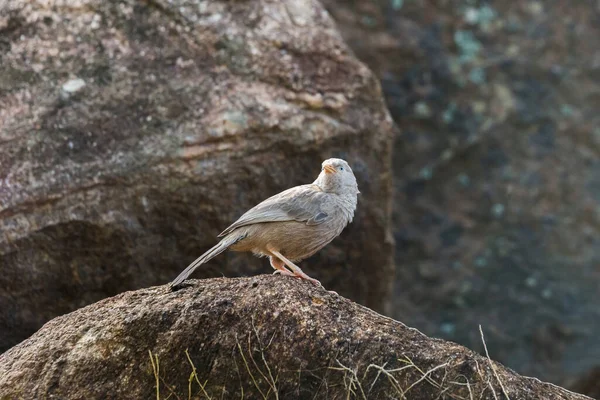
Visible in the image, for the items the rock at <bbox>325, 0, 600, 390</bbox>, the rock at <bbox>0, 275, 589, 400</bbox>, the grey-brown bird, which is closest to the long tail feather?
the grey-brown bird

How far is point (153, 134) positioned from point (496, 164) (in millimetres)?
4585

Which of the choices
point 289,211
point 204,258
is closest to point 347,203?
point 289,211

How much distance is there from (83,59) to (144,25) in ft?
1.62

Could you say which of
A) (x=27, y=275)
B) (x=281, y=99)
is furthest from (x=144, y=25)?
(x=27, y=275)

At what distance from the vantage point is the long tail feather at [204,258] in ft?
18.5

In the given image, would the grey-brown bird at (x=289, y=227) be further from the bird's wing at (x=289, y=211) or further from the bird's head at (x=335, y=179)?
the bird's head at (x=335, y=179)

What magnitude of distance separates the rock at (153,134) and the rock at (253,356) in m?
1.83

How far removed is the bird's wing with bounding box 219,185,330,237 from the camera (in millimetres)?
6348

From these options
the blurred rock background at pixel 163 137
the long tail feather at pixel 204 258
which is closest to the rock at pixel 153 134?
the blurred rock background at pixel 163 137

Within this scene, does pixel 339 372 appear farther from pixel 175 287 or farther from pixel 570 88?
pixel 570 88

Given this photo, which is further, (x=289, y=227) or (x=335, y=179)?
(x=335, y=179)

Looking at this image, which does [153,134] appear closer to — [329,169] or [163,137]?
[163,137]

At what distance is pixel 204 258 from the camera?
6.05 m

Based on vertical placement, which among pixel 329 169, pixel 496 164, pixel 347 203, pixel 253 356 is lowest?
pixel 496 164
